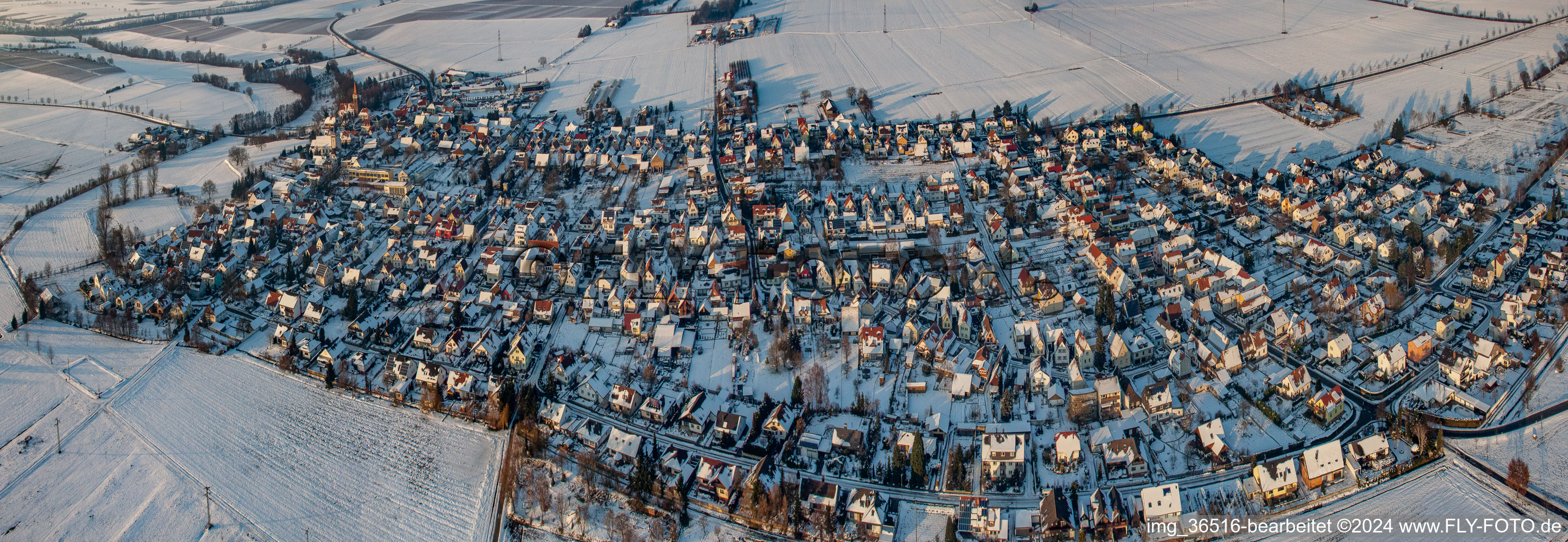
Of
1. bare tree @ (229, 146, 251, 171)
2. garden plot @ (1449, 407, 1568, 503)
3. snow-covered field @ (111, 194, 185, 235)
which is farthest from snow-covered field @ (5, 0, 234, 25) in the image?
garden plot @ (1449, 407, 1568, 503)

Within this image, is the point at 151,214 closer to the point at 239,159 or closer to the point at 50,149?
the point at 239,159

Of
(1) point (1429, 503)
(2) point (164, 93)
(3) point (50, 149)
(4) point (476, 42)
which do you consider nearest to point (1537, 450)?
(1) point (1429, 503)

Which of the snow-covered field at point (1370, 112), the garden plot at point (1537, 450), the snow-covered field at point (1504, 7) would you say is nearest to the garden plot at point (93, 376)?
the garden plot at point (1537, 450)

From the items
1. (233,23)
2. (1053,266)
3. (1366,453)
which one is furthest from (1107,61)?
(233,23)

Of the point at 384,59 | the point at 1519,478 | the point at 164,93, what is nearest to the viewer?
the point at 1519,478

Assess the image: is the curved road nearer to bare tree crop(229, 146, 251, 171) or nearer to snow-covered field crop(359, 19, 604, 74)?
snow-covered field crop(359, 19, 604, 74)

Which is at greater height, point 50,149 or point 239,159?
point 239,159
